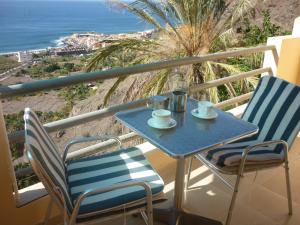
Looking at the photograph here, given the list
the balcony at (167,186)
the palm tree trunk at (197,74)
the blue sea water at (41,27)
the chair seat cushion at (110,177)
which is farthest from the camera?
the blue sea water at (41,27)

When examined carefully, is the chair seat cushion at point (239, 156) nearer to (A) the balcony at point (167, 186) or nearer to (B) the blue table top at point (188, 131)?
(B) the blue table top at point (188, 131)

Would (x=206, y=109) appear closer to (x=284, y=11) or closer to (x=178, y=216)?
(x=178, y=216)

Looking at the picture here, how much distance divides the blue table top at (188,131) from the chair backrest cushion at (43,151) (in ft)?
1.68

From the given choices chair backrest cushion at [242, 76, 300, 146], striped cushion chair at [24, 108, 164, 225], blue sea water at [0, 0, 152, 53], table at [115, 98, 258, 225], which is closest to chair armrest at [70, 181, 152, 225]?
striped cushion chair at [24, 108, 164, 225]

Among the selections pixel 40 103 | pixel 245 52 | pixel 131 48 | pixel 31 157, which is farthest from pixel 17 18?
pixel 31 157

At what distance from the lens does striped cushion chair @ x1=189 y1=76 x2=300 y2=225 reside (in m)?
2.13

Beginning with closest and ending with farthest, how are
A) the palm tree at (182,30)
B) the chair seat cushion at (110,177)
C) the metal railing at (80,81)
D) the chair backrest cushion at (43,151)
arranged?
the chair backrest cushion at (43,151) → the chair seat cushion at (110,177) → the metal railing at (80,81) → the palm tree at (182,30)

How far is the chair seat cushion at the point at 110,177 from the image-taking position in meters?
1.68

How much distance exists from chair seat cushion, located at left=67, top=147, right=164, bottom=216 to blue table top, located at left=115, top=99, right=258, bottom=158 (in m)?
0.27

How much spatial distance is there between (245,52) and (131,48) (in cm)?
266

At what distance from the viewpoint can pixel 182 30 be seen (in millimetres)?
5832

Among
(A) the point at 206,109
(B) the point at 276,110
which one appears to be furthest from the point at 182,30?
(A) the point at 206,109

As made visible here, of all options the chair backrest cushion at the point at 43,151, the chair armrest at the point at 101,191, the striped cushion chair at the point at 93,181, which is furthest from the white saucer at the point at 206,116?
the chair backrest cushion at the point at 43,151

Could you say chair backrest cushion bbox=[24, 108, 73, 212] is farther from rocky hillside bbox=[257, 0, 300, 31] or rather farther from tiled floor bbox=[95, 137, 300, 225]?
rocky hillside bbox=[257, 0, 300, 31]
